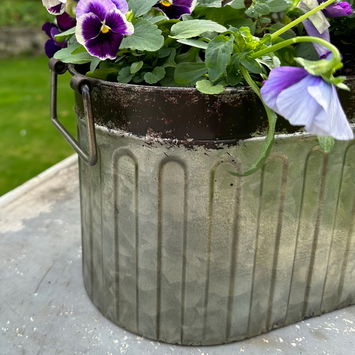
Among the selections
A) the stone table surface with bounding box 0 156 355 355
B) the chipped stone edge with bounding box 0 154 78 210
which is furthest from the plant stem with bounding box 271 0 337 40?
the chipped stone edge with bounding box 0 154 78 210

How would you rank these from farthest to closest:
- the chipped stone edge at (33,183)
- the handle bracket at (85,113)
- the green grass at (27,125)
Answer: the green grass at (27,125), the chipped stone edge at (33,183), the handle bracket at (85,113)

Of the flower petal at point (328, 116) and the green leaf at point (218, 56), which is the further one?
the green leaf at point (218, 56)

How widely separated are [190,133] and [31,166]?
5.81ft

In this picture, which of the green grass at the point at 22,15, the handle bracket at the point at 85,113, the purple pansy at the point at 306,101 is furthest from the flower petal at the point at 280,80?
the green grass at the point at 22,15

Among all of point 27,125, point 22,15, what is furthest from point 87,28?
point 22,15

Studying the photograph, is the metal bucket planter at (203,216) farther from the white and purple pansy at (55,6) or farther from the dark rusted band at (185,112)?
the white and purple pansy at (55,6)

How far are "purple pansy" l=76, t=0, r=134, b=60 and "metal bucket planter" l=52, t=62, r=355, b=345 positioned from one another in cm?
7

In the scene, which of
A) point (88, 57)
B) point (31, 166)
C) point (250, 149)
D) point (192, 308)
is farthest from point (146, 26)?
point (31, 166)

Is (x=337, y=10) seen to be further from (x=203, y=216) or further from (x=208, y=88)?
→ (x=203, y=216)

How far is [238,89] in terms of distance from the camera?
0.87 metres

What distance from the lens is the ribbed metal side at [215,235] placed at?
943 mm

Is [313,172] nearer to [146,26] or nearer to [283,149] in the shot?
[283,149]

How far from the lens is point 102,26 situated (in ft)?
2.80

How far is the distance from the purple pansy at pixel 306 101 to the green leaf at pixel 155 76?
22cm
